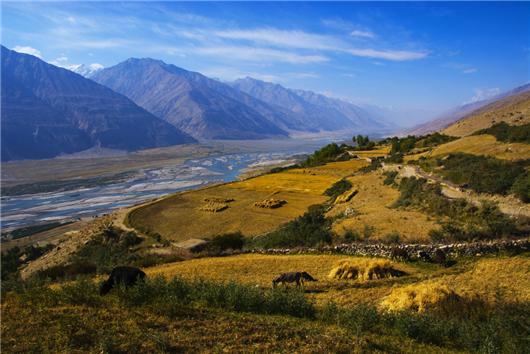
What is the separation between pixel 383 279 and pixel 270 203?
31257mm

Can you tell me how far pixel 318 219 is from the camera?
29141mm

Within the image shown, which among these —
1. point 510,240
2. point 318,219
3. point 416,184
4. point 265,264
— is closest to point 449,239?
point 510,240

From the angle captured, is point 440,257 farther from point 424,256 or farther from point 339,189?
point 339,189

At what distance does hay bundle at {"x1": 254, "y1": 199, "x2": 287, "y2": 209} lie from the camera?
4449cm

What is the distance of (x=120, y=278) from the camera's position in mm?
11664

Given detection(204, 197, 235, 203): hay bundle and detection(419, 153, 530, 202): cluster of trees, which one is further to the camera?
detection(204, 197, 235, 203): hay bundle

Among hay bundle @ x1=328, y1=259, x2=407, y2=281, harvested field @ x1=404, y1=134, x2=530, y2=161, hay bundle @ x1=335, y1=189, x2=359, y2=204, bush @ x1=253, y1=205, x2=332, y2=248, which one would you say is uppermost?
harvested field @ x1=404, y1=134, x2=530, y2=161

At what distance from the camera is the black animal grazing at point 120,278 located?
36.6 ft

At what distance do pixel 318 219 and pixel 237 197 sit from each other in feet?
80.8

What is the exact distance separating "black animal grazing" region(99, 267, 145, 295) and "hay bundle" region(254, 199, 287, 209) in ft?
106

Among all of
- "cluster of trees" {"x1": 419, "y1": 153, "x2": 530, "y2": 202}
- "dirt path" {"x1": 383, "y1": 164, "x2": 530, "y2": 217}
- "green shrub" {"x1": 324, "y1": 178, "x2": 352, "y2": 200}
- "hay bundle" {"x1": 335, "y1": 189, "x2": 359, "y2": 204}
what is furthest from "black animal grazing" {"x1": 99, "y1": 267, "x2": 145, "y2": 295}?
"green shrub" {"x1": 324, "y1": 178, "x2": 352, "y2": 200}

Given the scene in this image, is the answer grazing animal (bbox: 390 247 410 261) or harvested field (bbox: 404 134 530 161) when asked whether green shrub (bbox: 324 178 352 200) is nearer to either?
harvested field (bbox: 404 134 530 161)

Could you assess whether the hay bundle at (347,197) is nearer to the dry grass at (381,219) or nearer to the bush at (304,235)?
the dry grass at (381,219)

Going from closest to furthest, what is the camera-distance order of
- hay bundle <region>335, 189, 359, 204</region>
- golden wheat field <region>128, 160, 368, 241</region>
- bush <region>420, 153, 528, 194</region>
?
bush <region>420, 153, 528, 194</region>
hay bundle <region>335, 189, 359, 204</region>
golden wheat field <region>128, 160, 368, 241</region>
